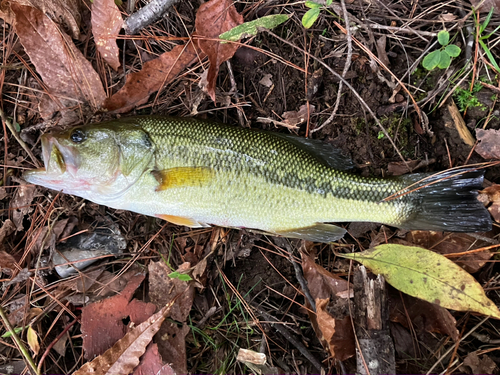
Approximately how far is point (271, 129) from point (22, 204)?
2769 mm

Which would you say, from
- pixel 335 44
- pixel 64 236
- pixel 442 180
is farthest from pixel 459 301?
pixel 64 236

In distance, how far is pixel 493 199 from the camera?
307cm

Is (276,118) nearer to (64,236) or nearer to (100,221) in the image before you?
(100,221)

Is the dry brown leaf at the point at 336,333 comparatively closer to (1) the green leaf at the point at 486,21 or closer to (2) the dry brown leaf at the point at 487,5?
(1) the green leaf at the point at 486,21

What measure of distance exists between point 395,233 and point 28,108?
412 cm

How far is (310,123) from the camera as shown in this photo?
3.46m

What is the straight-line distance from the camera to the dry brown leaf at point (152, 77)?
3.31 meters

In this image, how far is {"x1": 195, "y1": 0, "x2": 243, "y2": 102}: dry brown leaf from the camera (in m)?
3.22

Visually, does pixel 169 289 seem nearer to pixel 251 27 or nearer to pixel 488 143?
pixel 251 27

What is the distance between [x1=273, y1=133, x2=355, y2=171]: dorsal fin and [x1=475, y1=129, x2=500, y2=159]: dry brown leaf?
124 cm

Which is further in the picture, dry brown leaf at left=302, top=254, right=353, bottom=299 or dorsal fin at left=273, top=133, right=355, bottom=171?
dorsal fin at left=273, top=133, right=355, bottom=171

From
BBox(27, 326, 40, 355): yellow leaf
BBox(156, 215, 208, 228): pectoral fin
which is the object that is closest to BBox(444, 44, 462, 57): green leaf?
BBox(156, 215, 208, 228): pectoral fin

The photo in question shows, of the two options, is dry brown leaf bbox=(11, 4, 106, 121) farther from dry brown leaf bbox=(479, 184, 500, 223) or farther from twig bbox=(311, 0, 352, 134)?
dry brown leaf bbox=(479, 184, 500, 223)

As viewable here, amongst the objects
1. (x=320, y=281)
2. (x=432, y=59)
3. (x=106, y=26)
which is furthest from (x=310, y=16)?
(x=320, y=281)
